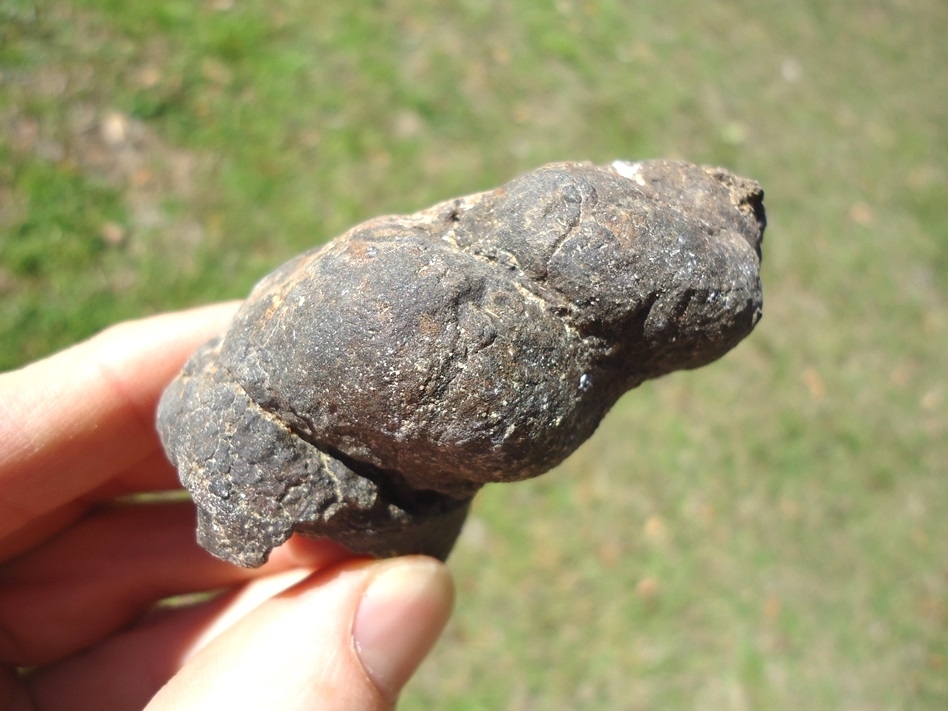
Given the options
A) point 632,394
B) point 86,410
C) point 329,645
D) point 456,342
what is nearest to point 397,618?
point 329,645

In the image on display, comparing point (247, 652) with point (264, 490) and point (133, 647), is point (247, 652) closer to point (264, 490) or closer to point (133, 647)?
point (264, 490)

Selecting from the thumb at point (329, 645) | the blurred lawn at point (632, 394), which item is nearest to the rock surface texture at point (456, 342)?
the thumb at point (329, 645)

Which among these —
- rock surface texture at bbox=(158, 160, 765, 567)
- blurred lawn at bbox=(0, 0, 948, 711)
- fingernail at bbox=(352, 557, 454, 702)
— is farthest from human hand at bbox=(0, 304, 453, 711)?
blurred lawn at bbox=(0, 0, 948, 711)

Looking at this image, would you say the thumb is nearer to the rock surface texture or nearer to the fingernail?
the fingernail

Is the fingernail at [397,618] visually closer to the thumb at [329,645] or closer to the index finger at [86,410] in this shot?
the thumb at [329,645]

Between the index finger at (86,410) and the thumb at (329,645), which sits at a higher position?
the index finger at (86,410)

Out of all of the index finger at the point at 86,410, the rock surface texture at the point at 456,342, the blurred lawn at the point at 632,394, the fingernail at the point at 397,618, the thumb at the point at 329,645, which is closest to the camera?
the rock surface texture at the point at 456,342

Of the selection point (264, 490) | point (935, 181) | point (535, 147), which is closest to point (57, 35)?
point (535, 147)
